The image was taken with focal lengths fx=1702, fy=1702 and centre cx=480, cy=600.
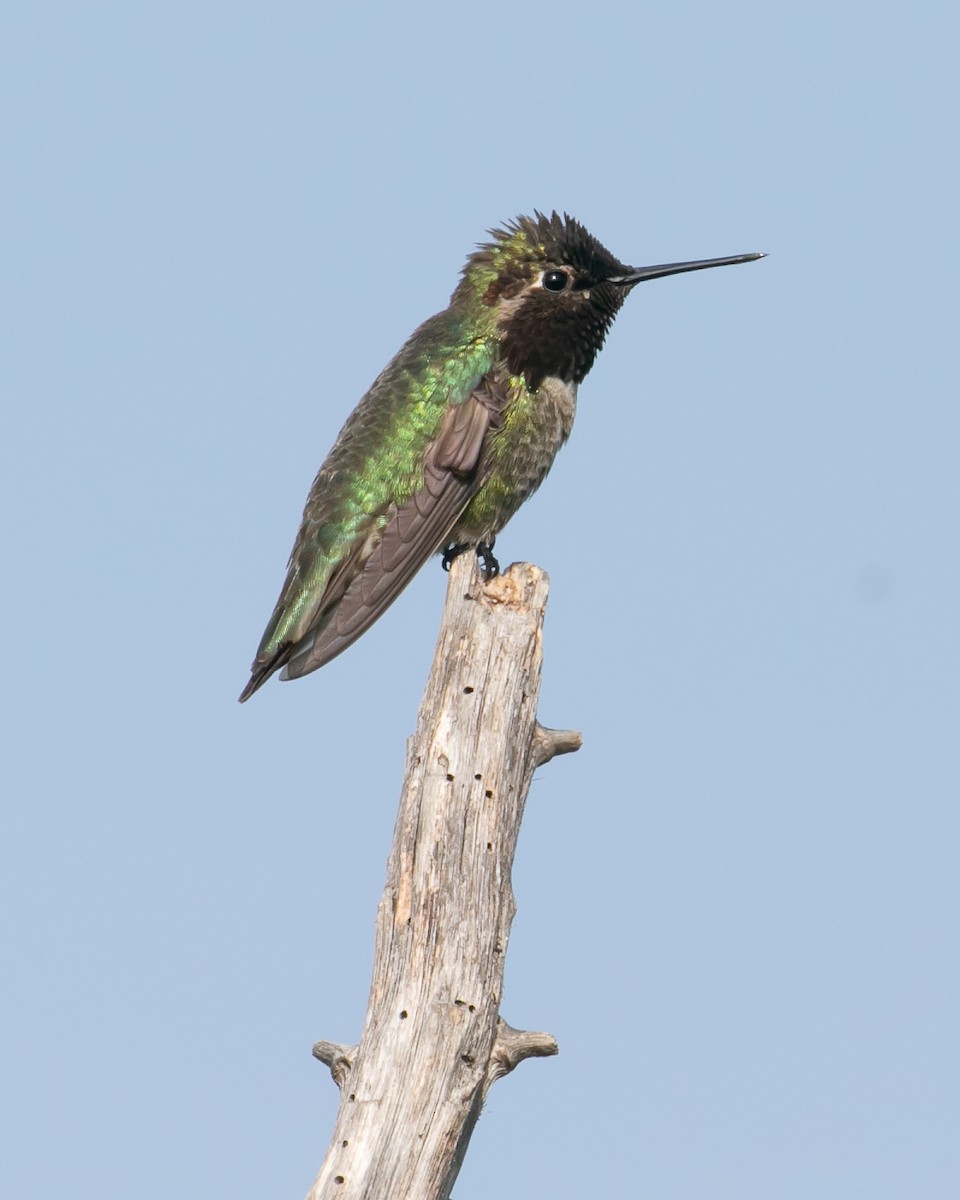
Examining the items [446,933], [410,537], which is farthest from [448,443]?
[446,933]

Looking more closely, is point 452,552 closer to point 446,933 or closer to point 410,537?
point 410,537

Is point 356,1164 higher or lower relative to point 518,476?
lower

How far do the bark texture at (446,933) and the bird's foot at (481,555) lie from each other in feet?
5.27

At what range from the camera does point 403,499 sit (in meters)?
9.66

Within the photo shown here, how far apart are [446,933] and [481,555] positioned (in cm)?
318

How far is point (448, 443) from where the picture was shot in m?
9.72

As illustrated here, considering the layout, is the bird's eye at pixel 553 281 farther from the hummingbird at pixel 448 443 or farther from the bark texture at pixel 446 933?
the bark texture at pixel 446 933

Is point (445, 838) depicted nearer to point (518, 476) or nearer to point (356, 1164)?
point (356, 1164)

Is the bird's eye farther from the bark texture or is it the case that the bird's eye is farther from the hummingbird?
the bark texture

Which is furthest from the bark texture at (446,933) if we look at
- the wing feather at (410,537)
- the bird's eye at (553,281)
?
the bird's eye at (553,281)

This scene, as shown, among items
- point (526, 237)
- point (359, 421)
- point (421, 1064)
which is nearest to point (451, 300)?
point (526, 237)

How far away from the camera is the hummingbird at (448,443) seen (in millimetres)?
9453

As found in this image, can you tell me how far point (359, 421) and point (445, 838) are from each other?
3.51 meters

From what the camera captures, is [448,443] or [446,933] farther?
[448,443]
